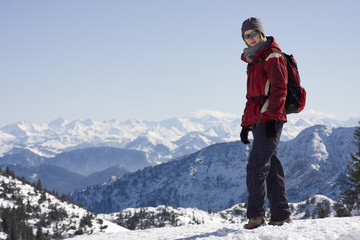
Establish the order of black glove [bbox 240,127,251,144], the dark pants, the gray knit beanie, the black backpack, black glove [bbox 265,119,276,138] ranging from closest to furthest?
1. black glove [bbox 265,119,276,138]
2. the black backpack
3. the dark pants
4. the gray knit beanie
5. black glove [bbox 240,127,251,144]

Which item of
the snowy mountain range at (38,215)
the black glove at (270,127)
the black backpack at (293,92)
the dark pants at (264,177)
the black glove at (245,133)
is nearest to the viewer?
the black glove at (270,127)

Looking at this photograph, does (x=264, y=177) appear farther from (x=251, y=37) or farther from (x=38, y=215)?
(x=38, y=215)

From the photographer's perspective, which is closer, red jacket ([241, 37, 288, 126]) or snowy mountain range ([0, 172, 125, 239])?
red jacket ([241, 37, 288, 126])

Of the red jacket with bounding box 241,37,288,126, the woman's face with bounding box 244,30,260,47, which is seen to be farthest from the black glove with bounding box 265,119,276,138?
the woman's face with bounding box 244,30,260,47

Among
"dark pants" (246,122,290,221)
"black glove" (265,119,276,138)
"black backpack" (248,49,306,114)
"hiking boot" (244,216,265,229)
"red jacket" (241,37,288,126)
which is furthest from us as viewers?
"hiking boot" (244,216,265,229)

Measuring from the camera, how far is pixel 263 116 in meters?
6.80

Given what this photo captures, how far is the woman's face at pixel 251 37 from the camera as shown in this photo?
716cm

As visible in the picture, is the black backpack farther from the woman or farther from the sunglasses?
the sunglasses

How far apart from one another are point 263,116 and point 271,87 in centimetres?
64

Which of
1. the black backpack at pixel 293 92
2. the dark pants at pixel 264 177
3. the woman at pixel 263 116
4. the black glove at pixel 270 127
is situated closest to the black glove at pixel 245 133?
the woman at pixel 263 116

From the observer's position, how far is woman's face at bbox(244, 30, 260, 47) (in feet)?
23.5

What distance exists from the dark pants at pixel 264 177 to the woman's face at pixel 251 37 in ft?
6.05

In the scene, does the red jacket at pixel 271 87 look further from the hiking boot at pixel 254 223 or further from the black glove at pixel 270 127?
the hiking boot at pixel 254 223

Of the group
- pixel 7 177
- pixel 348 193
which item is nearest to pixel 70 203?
pixel 7 177
